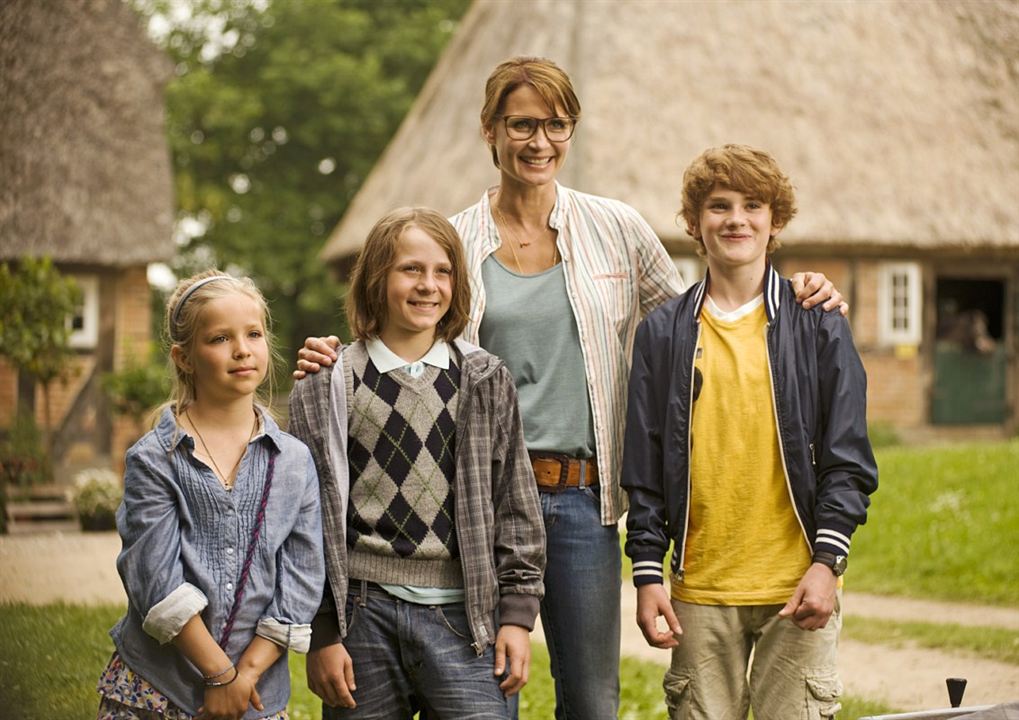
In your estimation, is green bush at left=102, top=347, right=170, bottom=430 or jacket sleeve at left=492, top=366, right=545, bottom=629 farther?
green bush at left=102, top=347, right=170, bottom=430

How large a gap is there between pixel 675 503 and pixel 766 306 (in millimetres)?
501

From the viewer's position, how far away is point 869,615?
7281 millimetres

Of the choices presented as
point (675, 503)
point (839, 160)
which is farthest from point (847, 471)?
point (839, 160)

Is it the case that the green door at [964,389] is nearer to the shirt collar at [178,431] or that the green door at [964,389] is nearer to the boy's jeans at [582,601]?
the boy's jeans at [582,601]

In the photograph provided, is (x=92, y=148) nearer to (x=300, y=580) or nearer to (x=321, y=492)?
(x=321, y=492)

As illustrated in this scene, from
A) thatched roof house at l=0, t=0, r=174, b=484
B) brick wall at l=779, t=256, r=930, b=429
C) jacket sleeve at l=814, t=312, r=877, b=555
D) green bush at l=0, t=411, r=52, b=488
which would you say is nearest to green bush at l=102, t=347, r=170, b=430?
thatched roof house at l=0, t=0, r=174, b=484

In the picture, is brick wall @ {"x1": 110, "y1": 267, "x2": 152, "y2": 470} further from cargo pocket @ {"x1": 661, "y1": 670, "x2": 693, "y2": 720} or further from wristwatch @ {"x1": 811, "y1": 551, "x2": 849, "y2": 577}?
wristwatch @ {"x1": 811, "y1": 551, "x2": 849, "y2": 577}

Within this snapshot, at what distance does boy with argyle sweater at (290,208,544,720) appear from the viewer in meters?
2.75

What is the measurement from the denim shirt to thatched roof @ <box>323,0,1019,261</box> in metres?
11.4

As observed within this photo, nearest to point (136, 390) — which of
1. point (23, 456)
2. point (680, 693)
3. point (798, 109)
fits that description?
point (23, 456)

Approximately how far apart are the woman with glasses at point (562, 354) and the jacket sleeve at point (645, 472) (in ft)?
0.29

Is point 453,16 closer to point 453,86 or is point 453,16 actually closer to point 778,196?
point 453,86

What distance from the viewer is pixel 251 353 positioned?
8.96 feet

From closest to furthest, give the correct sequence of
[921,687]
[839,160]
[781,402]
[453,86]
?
[781,402] < [921,687] < [839,160] < [453,86]
